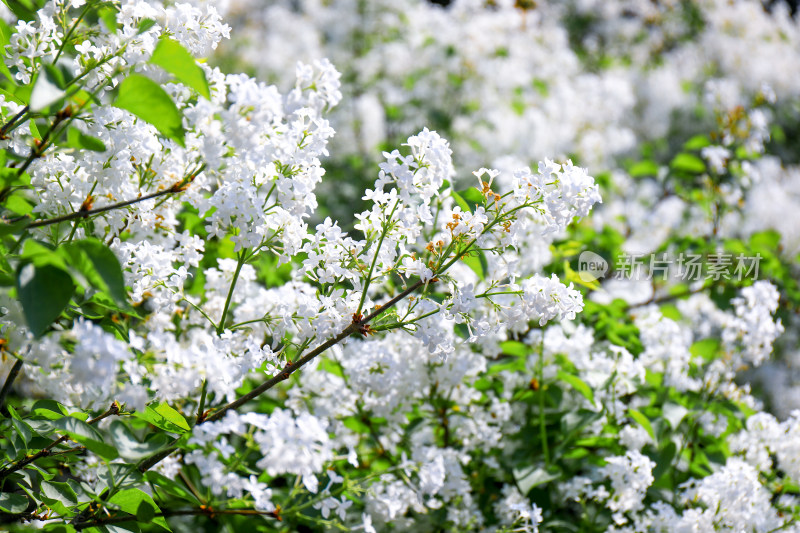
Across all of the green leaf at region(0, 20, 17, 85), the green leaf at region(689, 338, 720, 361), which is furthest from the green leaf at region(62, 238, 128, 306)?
the green leaf at region(689, 338, 720, 361)

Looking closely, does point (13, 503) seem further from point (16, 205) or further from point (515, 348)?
point (515, 348)

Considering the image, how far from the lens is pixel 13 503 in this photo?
119cm

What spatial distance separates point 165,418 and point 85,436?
0.16 metres

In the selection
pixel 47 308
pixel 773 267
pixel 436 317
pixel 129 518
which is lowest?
pixel 129 518

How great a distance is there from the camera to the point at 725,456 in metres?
2.04

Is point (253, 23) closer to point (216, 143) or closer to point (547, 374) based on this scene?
point (547, 374)

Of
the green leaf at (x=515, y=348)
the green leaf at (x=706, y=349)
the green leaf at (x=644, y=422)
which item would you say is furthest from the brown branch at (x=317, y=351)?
the green leaf at (x=706, y=349)

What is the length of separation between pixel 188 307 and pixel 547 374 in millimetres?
1087

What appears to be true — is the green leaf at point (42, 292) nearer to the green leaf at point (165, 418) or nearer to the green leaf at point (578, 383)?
the green leaf at point (165, 418)

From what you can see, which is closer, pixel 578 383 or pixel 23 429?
pixel 23 429

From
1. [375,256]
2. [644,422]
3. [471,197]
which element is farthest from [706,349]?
[375,256]

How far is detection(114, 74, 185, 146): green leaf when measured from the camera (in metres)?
0.89

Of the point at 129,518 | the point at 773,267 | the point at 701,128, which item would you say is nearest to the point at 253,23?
the point at 701,128

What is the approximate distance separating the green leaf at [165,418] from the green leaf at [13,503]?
0.33 meters
